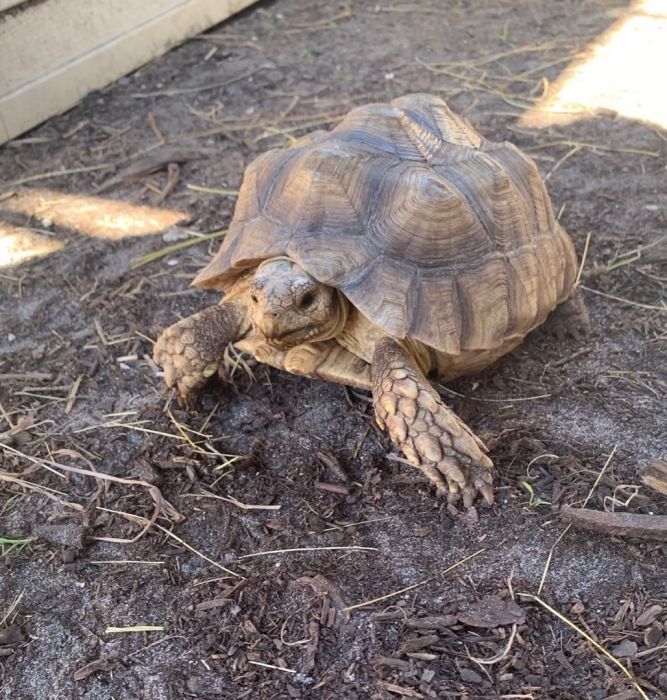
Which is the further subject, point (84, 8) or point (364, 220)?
point (84, 8)

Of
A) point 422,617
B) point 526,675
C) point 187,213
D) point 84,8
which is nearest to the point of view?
point 526,675

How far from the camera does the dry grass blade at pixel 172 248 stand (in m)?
3.90

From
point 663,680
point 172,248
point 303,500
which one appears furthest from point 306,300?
point 172,248

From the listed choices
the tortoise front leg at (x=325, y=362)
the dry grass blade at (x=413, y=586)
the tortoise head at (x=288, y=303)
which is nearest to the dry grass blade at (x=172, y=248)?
the tortoise front leg at (x=325, y=362)

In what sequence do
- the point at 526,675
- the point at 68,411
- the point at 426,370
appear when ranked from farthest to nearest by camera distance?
the point at 68,411 < the point at 426,370 < the point at 526,675

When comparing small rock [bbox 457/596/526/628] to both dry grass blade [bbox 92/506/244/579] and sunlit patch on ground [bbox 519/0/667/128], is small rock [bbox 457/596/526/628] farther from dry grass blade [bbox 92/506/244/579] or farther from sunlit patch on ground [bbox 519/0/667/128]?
sunlit patch on ground [bbox 519/0/667/128]

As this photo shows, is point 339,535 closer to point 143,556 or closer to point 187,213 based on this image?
point 143,556

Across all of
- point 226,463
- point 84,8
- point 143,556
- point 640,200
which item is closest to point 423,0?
point 84,8

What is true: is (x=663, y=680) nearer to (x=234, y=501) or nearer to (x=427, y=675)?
(x=427, y=675)

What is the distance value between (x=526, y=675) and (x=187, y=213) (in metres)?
3.03

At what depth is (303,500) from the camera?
8.55 ft

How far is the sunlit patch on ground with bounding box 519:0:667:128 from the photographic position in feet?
16.0

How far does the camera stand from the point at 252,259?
2750mm

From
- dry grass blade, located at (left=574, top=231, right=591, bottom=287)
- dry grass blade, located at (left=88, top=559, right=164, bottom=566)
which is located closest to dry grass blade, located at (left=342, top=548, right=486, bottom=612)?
dry grass blade, located at (left=88, top=559, right=164, bottom=566)
